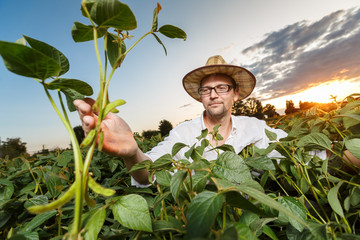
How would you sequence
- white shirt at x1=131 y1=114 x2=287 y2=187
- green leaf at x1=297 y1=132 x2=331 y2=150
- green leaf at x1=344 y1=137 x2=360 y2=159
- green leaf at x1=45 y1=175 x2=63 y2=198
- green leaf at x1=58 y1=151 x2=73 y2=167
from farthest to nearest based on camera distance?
white shirt at x1=131 y1=114 x2=287 y2=187 → green leaf at x1=58 y1=151 x2=73 y2=167 → green leaf at x1=45 y1=175 x2=63 y2=198 → green leaf at x1=297 y1=132 x2=331 y2=150 → green leaf at x1=344 y1=137 x2=360 y2=159

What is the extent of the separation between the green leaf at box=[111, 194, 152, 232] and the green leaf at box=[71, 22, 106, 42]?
0.46 m

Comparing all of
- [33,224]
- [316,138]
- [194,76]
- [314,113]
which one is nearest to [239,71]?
[194,76]

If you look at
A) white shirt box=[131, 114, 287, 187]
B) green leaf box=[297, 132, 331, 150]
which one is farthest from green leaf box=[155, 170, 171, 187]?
white shirt box=[131, 114, 287, 187]

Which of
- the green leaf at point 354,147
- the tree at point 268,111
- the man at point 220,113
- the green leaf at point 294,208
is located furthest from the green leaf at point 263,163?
the tree at point 268,111

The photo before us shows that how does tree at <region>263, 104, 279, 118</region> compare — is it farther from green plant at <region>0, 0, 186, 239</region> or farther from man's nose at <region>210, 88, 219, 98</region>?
green plant at <region>0, 0, 186, 239</region>

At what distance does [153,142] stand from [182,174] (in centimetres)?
237

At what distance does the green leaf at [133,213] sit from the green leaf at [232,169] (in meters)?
0.23

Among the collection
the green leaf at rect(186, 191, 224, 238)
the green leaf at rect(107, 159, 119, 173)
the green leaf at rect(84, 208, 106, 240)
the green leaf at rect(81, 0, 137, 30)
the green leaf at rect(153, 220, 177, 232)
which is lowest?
the green leaf at rect(107, 159, 119, 173)

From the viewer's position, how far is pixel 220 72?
9.47ft

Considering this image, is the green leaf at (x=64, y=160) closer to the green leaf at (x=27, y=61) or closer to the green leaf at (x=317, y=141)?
the green leaf at (x=27, y=61)

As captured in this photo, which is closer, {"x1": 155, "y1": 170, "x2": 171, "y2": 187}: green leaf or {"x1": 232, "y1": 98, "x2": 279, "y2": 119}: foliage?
{"x1": 155, "y1": 170, "x2": 171, "y2": 187}: green leaf

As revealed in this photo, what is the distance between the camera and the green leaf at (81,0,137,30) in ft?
1.39

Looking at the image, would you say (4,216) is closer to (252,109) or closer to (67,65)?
(67,65)

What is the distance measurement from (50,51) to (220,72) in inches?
104
